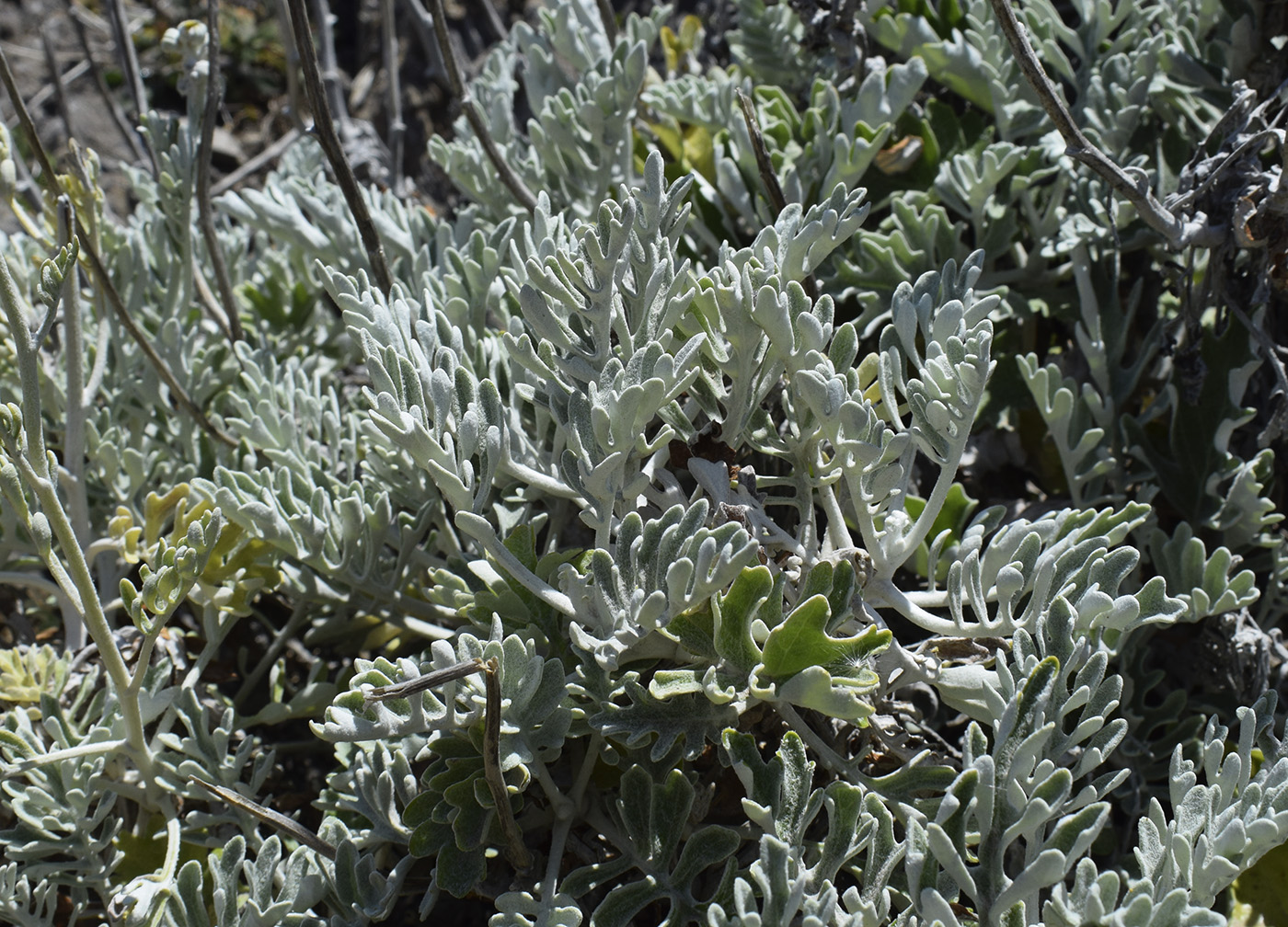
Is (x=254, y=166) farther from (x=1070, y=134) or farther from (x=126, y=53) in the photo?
(x=1070, y=134)

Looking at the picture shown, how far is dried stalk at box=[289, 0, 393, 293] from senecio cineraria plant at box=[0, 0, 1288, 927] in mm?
93

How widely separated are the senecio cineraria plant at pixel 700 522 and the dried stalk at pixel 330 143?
3.7 inches

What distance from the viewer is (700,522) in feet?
3.48

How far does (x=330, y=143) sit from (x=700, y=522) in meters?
0.84

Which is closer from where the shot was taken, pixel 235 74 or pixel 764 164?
pixel 764 164

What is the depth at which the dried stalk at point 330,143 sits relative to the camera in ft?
4.68

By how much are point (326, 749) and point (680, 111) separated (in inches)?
47.0

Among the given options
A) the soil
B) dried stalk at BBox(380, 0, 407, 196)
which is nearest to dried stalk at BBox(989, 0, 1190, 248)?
dried stalk at BBox(380, 0, 407, 196)

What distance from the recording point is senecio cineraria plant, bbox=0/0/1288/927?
1.06 m

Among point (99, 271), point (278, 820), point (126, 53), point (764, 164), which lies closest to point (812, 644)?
point (278, 820)

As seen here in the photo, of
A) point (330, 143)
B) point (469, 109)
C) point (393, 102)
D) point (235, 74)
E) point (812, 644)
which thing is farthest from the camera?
point (235, 74)

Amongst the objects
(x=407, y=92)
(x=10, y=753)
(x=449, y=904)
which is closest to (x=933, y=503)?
(x=449, y=904)

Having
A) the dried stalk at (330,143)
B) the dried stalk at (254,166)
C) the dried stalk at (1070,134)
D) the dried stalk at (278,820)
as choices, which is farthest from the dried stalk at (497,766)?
the dried stalk at (254,166)

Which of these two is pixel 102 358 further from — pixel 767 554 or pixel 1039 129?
pixel 1039 129
